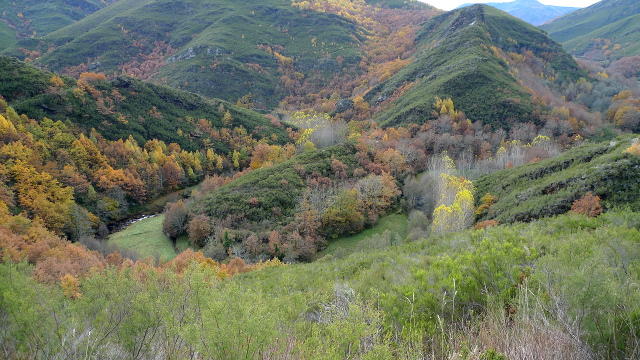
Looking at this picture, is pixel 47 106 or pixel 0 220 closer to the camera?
pixel 0 220

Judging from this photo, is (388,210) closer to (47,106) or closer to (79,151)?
(79,151)

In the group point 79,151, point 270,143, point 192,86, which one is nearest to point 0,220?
point 79,151

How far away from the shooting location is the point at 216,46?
144 m

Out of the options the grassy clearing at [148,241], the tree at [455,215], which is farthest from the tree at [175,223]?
the tree at [455,215]

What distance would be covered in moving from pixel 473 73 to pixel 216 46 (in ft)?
342

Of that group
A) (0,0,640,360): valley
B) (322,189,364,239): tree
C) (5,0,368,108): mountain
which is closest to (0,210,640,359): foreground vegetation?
(0,0,640,360): valley

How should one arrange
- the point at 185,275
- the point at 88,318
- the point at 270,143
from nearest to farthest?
the point at 185,275 → the point at 88,318 → the point at 270,143

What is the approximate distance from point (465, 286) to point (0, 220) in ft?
138

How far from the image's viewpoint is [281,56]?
15362 centimetres

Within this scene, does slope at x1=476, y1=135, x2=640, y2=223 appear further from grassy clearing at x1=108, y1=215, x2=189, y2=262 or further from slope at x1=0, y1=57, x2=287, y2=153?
slope at x1=0, y1=57, x2=287, y2=153

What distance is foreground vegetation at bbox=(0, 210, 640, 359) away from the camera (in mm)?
4711

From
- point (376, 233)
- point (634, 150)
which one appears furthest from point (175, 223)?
point (634, 150)

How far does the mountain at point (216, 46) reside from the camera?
132750mm

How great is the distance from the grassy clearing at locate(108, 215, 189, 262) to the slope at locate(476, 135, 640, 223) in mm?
35307
